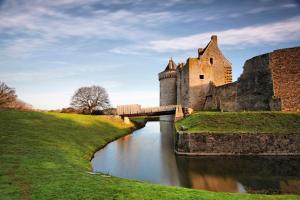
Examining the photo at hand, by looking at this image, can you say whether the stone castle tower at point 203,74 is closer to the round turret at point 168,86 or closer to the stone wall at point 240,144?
the round turret at point 168,86

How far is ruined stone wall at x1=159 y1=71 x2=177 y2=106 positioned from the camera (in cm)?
5153

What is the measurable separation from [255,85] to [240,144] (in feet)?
29.8

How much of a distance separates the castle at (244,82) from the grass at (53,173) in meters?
13.7

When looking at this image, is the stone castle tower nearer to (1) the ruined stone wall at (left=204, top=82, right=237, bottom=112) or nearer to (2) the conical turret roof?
(1) the ruined stone wall at (left=204, top=82, right=237, bottom=112)

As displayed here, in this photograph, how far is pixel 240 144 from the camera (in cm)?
1877

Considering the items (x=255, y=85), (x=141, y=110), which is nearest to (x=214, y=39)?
(x=141, y=110)

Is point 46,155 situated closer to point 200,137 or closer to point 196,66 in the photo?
point 200,137

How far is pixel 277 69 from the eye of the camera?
24453 mm

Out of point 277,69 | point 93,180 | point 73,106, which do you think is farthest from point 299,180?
point 73,106

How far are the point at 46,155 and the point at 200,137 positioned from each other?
29.9 feet

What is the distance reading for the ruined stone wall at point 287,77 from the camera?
922 inches

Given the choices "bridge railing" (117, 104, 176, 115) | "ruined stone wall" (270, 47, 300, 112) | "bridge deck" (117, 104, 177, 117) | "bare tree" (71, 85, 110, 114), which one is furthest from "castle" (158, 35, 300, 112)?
"bare tree" (71, 85, 110, 114)

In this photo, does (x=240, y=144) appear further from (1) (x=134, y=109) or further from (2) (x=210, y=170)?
(1) (x=134, y=109)

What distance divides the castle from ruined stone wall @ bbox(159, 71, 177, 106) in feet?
30.8
